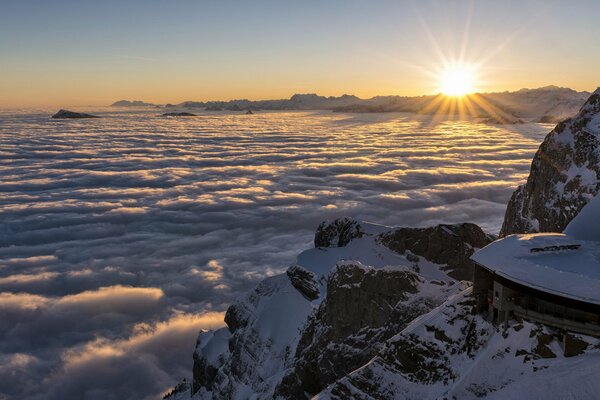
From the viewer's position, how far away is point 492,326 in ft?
73.5

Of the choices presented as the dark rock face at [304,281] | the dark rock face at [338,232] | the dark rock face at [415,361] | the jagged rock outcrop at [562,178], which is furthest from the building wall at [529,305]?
the dark rock face at [338,232]

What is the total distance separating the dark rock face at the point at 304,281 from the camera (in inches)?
1581

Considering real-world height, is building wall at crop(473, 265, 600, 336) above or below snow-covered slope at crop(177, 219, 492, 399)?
above

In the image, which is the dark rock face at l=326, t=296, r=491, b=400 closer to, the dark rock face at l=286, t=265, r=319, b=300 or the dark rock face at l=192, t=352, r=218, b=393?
the dark rock face at l=286, t=265, r=319, b=300

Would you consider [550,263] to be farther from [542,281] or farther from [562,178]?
[562,178]

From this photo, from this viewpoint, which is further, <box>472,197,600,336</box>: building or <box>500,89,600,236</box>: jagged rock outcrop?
<box>500,89,600,236</box>: jagged rock outcrop

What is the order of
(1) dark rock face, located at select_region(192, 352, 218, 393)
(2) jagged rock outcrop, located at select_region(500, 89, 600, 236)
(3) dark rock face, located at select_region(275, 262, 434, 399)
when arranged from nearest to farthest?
(3) dark rock face, located at select_region(275, 262, 434, 399) < (2) jagged rock outcrop, located at select_region(500, 89, 600, 236) < (1) dark rock face, located at select_region(192, 352, 218, 393)

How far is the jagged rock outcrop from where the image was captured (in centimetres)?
3441

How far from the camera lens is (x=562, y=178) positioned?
36562 mm

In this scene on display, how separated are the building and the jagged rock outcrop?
10.2 m

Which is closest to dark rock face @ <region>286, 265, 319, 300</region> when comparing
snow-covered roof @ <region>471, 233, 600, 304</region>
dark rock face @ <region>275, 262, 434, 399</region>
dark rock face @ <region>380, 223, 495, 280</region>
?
dark rock face @ <region>275, 262, 434, 399</region>

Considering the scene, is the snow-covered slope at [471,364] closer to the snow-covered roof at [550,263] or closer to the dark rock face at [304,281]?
the snow-covered roof at [550,263]

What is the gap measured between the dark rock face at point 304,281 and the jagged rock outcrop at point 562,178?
18.3 metres

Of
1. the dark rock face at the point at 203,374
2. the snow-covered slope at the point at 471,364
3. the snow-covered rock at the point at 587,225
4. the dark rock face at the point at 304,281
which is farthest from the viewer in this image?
the dark rock face at the point at 203,374
